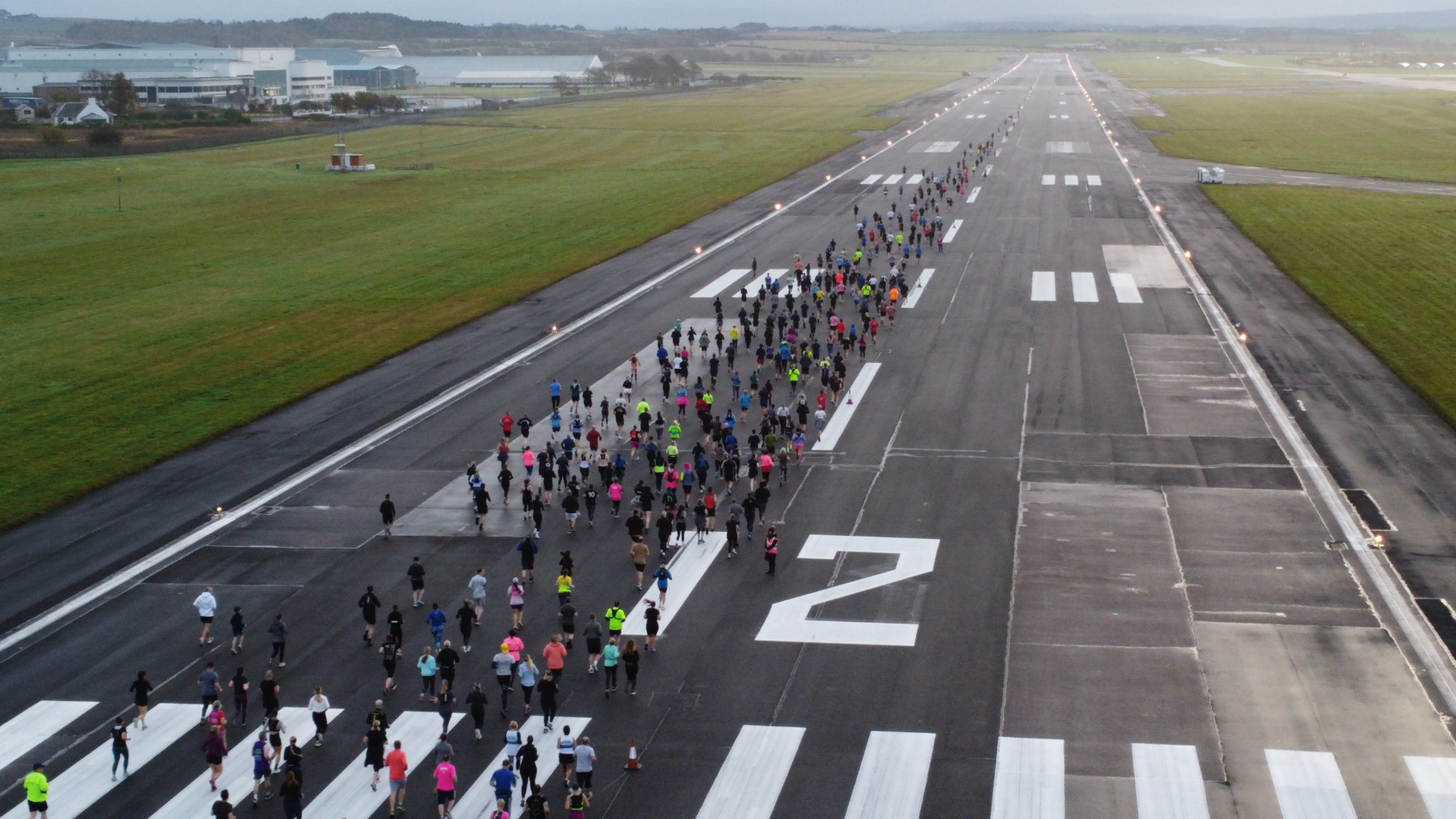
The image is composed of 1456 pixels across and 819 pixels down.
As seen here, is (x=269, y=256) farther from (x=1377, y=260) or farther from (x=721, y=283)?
(x=1377, y=260)

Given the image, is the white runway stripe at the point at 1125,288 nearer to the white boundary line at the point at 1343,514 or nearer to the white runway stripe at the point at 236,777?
the white boundary line at the point at 1343,514

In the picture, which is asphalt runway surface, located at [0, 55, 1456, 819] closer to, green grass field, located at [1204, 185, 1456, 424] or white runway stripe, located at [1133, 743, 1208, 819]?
white runway stripe, located at [1133, 743, 1208, 819]

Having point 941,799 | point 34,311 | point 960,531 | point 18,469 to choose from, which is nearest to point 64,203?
point 34,311

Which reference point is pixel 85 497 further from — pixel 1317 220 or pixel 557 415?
pixel 1317 220

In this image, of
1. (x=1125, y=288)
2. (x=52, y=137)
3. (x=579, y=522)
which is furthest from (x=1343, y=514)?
(x=52, y=137)

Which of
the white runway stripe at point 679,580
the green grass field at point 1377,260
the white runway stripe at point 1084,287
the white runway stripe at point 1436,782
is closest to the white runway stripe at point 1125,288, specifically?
the white runway stripe at point 1084,287
